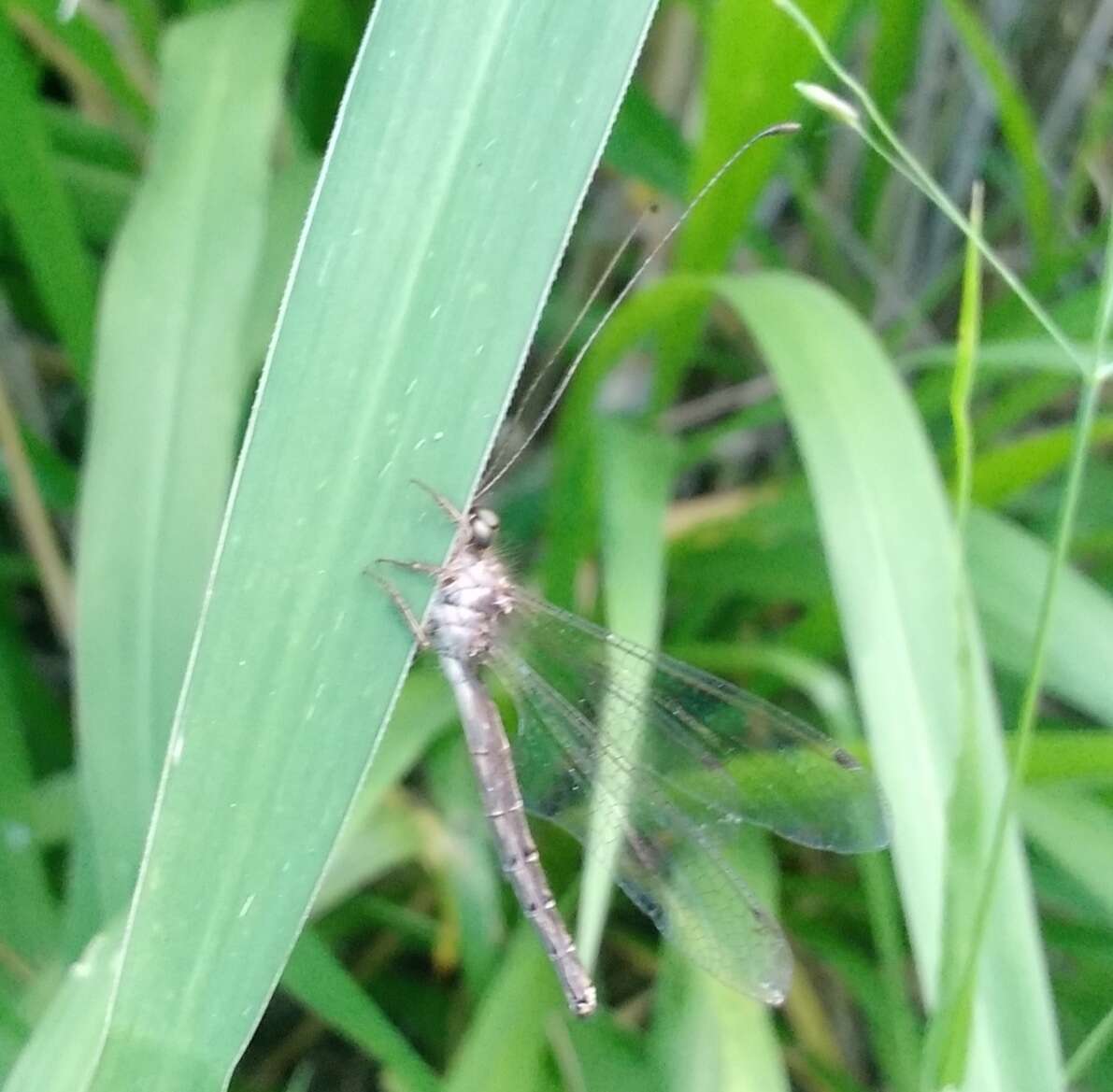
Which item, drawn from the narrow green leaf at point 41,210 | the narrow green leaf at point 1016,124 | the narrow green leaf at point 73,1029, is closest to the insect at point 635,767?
the narrow green leaf at point 73,1029

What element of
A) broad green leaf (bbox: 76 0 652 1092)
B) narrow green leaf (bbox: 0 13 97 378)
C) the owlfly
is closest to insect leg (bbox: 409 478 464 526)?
broad green leaf (bbox: 76 0 652 1092)

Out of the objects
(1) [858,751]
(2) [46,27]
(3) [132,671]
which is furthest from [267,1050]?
(2) [46,27]

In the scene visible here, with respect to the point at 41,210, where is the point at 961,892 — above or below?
below

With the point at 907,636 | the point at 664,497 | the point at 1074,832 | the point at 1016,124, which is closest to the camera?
the point at 907,636

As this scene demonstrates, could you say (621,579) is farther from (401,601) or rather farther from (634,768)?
(401,601)

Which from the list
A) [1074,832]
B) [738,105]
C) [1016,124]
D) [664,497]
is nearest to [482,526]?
[664,497]

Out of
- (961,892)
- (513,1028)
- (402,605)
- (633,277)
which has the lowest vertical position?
(513,1028)
